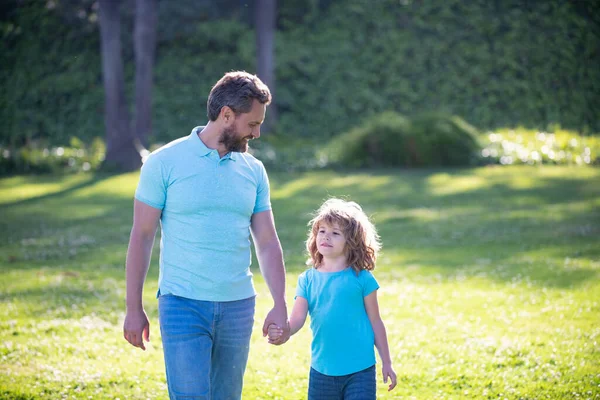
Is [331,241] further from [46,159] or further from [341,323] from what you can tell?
[46,159]

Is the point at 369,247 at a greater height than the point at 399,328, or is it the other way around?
the point at 369,247

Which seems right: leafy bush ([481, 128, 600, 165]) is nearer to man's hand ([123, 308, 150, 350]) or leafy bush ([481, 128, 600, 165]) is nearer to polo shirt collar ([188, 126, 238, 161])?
polo shirt collar ([188, 126, 238, 161])

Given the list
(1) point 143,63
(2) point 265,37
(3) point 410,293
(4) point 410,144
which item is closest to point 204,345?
(3) point 410,293

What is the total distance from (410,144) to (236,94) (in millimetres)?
16820

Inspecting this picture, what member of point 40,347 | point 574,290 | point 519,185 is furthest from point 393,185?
point 40,347

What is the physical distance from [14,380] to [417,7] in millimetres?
24166

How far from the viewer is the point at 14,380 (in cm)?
577

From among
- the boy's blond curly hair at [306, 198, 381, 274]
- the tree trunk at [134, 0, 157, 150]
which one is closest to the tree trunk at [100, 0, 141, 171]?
the tree trunk at [134, 0, 157, 150]

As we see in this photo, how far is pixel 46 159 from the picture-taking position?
20484 mm

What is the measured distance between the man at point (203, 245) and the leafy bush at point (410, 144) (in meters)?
16.6

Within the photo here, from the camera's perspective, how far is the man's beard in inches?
142

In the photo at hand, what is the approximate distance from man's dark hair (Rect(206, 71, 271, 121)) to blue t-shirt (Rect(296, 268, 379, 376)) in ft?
3.20

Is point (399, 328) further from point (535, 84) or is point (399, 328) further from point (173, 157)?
point (535, 84)

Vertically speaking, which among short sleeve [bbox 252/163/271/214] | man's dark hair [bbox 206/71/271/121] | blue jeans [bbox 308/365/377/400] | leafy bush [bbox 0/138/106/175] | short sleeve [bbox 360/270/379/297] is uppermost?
man's dark hair [bbox 206/71/271/121]
